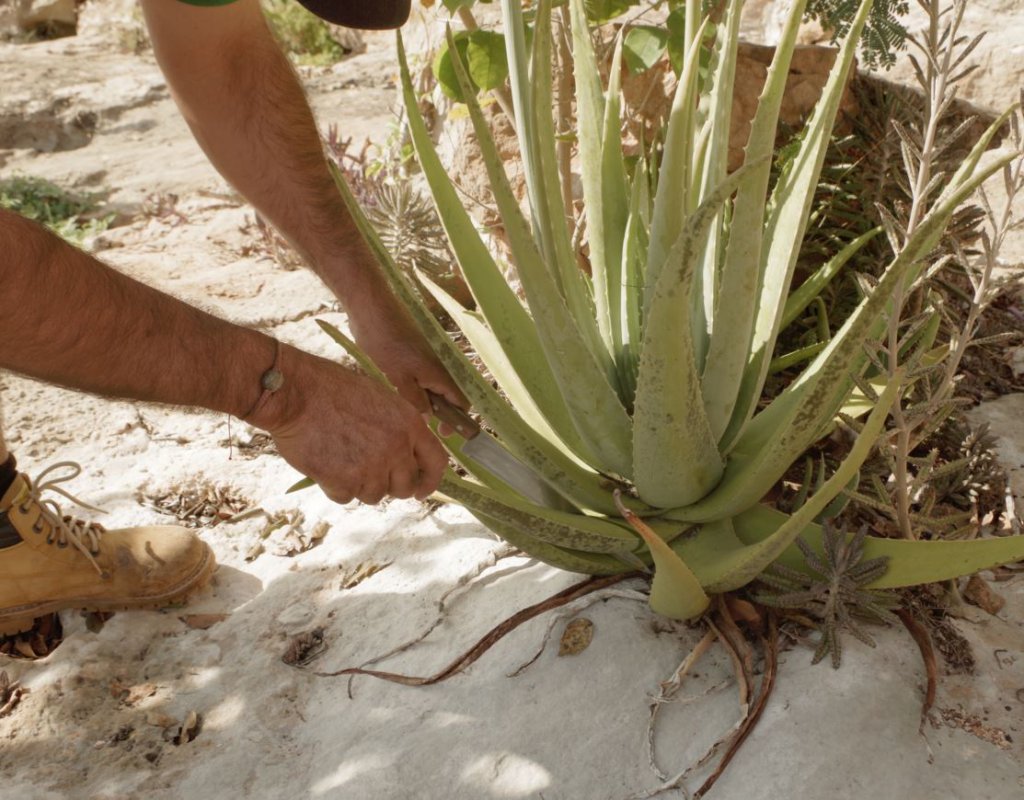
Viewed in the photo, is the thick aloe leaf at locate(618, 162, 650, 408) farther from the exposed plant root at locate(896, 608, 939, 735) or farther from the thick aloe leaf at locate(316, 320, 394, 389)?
the exposed plant root at locate(896, 608, 939, 735)

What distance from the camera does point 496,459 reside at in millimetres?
1543

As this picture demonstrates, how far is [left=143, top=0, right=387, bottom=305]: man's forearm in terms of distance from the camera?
173cm

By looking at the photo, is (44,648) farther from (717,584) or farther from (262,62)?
(717,584)

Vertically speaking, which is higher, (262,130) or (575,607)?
(262,130)

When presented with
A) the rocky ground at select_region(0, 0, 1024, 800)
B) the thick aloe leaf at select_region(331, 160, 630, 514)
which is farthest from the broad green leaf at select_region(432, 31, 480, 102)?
the rocky ground at select_region(0, 0, 1024, 800)

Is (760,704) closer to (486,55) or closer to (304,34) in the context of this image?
(486,55)

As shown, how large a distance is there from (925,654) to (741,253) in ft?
2.25

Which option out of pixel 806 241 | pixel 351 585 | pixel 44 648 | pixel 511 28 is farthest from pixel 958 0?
pixel 44 648

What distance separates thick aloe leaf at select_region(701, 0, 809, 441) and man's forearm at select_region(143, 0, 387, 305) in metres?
0.69

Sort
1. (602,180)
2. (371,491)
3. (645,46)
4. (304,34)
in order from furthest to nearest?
1. (304,34)
2. (645,46)
3. (602,180)
4. (371,491)

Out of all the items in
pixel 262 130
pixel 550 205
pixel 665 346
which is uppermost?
pixel 262 130

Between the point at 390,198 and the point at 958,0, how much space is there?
6.33ft

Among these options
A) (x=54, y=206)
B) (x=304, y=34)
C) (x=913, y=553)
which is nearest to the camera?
→ (x=913, y=553)

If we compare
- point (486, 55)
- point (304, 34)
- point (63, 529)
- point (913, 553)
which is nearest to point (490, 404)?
point (913, 553)
